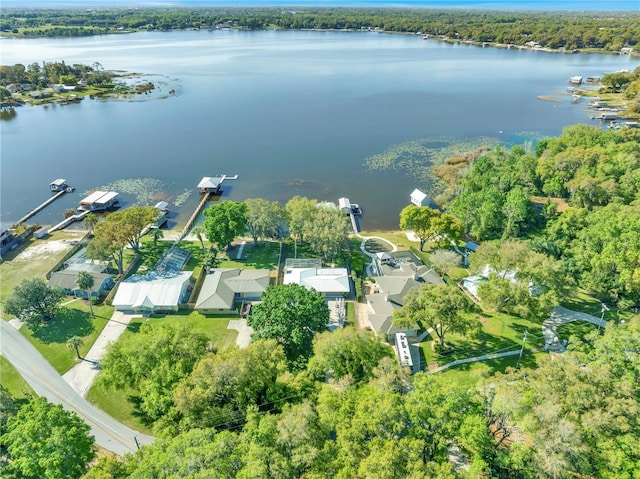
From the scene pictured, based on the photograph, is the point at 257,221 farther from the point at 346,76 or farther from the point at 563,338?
the point at 346,76

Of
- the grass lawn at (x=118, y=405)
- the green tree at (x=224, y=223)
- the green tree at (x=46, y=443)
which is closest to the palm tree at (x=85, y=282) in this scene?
the grass lawn at (x=118, y=405)

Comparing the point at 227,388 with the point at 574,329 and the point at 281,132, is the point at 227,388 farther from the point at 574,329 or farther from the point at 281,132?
the point at 281,132

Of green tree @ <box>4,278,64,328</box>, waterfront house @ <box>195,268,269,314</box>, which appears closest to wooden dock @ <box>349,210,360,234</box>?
waterfront house @ <box>195,268,269,314</box>

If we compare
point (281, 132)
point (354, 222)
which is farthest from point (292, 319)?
point (281, 132)

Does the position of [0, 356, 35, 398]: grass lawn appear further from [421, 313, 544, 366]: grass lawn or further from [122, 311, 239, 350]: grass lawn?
[421, 313, 544, 366]: grass lawn

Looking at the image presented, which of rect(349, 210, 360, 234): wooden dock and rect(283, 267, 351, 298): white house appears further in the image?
rect(349, 210, 360, 234): wooden dock

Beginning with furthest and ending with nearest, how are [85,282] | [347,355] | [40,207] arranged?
[40,207], [85,282], [347,355]

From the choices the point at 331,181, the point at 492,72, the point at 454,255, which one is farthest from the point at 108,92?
the point at 492,72

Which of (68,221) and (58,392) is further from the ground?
(58,392)
